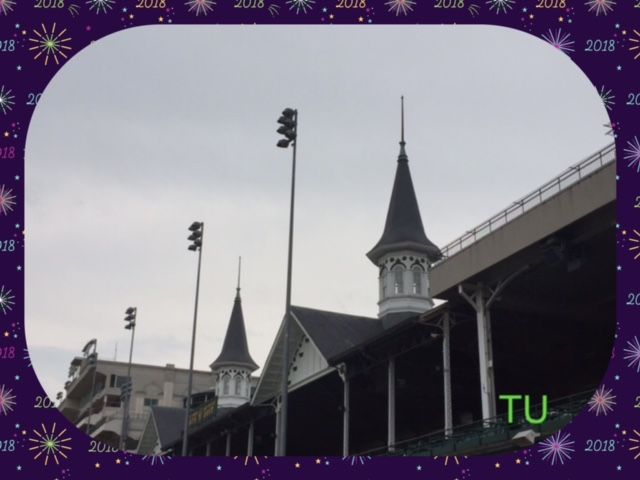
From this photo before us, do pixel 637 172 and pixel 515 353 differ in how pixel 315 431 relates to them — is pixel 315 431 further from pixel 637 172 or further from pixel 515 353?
pixel 637 172

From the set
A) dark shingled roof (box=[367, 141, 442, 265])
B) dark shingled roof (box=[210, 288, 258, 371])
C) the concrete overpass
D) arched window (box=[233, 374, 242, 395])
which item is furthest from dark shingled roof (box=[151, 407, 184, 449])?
the concrete overpass

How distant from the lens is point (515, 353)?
3155 cm

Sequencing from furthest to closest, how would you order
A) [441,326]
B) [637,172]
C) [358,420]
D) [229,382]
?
1. [229,382]
2. [358,420]
3. [441,326]
4. [637,172]

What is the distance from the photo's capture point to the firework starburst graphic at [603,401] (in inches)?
436

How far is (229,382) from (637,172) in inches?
2628

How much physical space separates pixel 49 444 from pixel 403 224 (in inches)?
1859

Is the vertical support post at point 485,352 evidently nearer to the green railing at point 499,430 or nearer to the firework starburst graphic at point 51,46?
the green railing at point 499,430

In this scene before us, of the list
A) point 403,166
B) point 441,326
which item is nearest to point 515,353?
point 441,326

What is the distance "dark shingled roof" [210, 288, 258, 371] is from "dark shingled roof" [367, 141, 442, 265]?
22576 millimetres

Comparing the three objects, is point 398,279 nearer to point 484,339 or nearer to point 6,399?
point 484,339

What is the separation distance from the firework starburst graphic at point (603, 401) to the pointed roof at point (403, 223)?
1692 inches

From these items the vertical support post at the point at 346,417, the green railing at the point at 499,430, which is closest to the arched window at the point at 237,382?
the vertical support post at the point at 346,417

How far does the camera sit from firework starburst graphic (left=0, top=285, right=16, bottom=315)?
11.9m

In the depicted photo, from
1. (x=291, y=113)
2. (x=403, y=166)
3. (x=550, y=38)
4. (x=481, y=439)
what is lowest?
(x=481, y=439)
